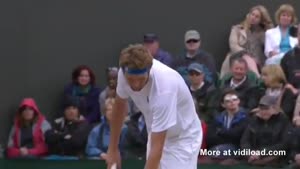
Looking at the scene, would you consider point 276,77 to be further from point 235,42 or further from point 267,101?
point 235,42

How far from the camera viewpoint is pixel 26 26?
12.6 meters

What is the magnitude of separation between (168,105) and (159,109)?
7cm

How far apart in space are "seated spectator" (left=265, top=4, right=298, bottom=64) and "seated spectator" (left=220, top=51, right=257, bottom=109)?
2.50ft

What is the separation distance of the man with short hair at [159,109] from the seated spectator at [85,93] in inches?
179

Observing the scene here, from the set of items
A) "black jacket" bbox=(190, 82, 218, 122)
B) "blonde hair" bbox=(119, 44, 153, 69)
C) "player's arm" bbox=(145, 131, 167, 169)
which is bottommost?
"black jacket" bbox=(190, 82, 218, 122)

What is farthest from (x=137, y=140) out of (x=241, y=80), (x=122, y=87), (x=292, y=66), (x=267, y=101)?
(x=122, y=87)

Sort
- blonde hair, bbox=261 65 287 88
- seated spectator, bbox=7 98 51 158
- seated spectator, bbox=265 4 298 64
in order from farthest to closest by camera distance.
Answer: seated spectator, bbox=265 4 298 64 < seated spectator, bbox=7 98 51 158 < blonde hair, bbox=261 65 287 88

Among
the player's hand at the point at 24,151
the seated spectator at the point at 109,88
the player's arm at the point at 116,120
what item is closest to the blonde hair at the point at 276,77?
the seated spectator at the point at 109,88

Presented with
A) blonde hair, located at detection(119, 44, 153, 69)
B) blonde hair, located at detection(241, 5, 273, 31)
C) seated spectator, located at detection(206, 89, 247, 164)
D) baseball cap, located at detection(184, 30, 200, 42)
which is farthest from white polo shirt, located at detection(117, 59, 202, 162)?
blonde hair, located at detection(241, 5, 273, 31)

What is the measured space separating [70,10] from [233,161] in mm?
3663

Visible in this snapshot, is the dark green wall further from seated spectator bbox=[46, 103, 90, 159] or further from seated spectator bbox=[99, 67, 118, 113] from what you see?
seated spectator bbox=[46, 103, 90, 159]

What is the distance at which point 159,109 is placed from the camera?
7027mm

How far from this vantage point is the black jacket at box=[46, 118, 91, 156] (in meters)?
11.6

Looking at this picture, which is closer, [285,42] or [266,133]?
[266,133]
